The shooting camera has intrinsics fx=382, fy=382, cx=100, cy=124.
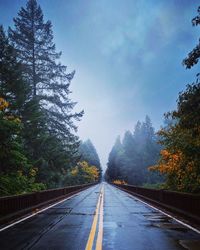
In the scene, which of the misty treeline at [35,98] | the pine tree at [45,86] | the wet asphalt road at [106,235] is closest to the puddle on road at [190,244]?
the wet asphalt road at [106,235]

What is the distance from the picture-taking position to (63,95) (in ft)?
157

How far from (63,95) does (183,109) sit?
35.0m

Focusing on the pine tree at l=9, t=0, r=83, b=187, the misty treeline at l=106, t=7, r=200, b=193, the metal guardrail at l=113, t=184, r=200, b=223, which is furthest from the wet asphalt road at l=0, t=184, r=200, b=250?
the pine tree at l=9, t=0, r=83, b=187

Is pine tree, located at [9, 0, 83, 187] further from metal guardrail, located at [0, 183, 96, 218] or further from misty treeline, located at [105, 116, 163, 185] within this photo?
misty treeline, located at [105, 116, 163, 185]

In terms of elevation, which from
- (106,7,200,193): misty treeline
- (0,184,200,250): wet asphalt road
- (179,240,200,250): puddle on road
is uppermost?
(106,7,200,193): misty treeline

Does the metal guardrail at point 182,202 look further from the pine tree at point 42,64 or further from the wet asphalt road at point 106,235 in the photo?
the pine tree at point 42,64

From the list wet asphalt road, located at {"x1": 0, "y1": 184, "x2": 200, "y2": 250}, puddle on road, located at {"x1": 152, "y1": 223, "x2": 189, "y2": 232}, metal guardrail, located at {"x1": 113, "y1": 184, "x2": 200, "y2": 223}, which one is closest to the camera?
wet asphalt road, located at {"x1": 0, "y1": 184, "x2": 200, "y2": 250}

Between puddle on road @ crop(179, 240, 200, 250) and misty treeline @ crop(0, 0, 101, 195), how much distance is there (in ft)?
58.4

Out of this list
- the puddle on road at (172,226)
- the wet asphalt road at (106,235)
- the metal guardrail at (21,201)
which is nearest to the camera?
the wet asphalt road at (106,235)

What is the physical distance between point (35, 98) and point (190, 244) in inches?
1249

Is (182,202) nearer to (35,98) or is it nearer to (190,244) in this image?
(190,244)

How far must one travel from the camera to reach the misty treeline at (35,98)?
31.5 metres

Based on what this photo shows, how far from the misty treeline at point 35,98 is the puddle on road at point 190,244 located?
58.4 feet

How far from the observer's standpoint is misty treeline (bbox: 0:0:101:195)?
3145 cm
